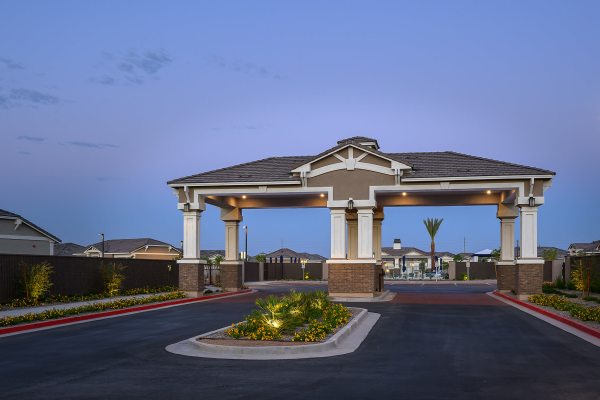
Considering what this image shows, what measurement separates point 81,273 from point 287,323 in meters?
17.0

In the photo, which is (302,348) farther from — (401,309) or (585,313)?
(401,309)

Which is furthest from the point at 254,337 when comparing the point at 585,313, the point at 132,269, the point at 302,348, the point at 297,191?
the point at 132,269

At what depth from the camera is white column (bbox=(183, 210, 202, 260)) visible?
33.0 metres

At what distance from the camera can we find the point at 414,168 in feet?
104

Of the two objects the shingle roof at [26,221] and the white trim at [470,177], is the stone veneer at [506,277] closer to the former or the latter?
the white trim at [470,177]

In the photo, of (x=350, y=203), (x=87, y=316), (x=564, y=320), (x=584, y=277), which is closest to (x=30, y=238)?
(x=350, y=203)

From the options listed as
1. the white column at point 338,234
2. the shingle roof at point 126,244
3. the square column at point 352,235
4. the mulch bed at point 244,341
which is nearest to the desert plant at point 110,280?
→ the white column at point 338,234

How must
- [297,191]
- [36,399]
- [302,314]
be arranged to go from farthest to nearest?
[297,191] < [302,314] < [36,399]

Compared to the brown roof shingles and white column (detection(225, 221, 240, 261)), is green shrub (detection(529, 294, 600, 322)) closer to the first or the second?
the brown roof shingles

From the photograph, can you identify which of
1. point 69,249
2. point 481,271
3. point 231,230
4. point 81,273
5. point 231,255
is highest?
point 231,230

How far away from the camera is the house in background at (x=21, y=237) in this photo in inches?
1783

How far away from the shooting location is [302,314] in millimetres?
17125

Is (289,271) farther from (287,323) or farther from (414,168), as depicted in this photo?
(287,323)

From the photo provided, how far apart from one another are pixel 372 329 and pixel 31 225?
1437 inches
